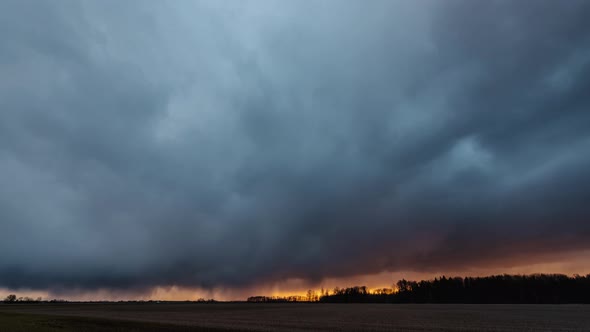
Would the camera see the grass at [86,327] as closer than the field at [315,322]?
Yes

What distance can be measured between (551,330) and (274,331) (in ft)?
122

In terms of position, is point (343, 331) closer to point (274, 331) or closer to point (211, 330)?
point (274, 331)

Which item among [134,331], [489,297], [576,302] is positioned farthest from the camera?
[489,297]

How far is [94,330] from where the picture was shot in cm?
5041

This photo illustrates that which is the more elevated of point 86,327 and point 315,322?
point 86,327

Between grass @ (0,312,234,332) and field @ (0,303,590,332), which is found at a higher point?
grass @ (0,312,234,332)

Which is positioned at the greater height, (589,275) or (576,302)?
(589,275)

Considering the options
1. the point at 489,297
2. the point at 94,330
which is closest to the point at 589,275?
the point at 489,297

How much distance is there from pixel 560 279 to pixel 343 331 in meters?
204

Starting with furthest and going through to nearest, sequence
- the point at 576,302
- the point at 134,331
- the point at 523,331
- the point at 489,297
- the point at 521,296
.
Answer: the point at 489,297 → the point at 521,296 → the point at 576,302 → the point at 134,331 → the point at 523,331

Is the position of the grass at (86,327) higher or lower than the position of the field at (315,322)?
higher

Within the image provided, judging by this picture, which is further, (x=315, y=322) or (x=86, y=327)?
(x=315, y=322)

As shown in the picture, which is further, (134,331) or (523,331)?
(134,331)

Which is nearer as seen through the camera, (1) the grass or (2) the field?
(1) the grass
